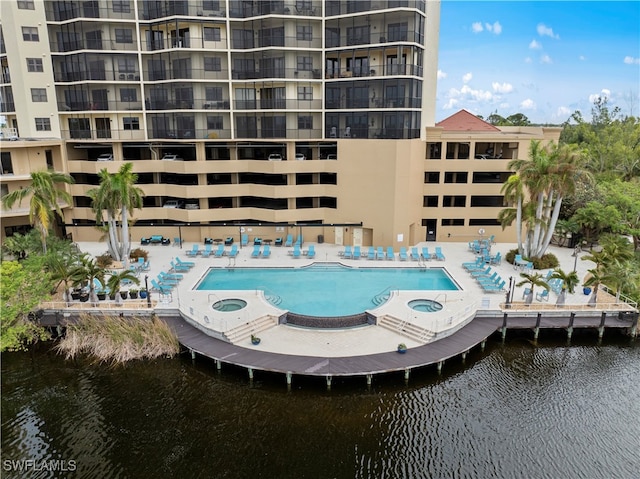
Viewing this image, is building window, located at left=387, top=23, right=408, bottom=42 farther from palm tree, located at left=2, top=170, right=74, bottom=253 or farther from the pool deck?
palm tree, located at left=2, top=170, right=74, bottom=253

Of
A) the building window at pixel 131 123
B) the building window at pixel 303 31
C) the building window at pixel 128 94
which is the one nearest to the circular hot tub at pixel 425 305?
the building window at pixel 303 31

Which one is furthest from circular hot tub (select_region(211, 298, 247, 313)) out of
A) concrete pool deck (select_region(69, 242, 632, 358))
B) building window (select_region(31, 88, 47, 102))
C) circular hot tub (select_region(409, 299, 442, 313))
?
building window (select_region(31, 88, 47, 102))

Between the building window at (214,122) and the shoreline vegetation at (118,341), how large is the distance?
20.4 metres

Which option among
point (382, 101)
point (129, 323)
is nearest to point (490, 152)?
point (382, 101)

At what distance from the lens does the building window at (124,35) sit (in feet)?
129

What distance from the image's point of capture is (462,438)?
739 inches

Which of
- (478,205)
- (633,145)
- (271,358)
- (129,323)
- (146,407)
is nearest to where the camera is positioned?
(146,407)

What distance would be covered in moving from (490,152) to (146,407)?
3677 centimetres

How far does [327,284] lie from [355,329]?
282 inches

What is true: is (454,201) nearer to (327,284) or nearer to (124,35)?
(327,284)

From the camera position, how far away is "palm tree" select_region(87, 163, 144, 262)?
33.0 meters

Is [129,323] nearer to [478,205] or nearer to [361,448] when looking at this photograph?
[361,448]

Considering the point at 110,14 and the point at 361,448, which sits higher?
the point at 110,14

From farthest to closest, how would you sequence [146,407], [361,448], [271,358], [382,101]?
[382,101], [271,358], [146,407], [361,448]
